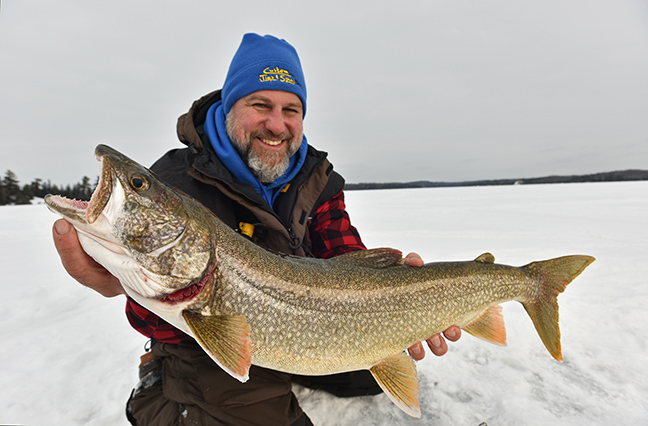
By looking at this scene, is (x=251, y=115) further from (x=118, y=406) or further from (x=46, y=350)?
(x=46, y=350)

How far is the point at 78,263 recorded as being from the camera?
6.02 ft

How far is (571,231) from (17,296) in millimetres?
12373

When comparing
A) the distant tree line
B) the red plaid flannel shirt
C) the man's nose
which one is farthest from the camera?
the distant tree line

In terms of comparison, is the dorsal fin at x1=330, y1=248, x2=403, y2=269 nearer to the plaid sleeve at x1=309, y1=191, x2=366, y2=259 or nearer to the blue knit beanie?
the plaid sleeve at x1=309, y1=191, x2=366, y2=259

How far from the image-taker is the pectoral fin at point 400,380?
7.44 ft

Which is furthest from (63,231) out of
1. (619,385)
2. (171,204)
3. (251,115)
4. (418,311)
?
(619,385)

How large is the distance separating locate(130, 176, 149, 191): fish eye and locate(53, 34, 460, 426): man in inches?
15.5

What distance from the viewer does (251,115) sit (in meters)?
3.24

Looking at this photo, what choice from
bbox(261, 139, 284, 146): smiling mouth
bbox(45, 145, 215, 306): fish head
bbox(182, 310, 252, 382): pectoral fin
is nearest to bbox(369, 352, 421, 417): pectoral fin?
bbox(182, 310, 252, 382): pectoral fin

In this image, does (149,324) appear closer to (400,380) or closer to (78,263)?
(78,263)

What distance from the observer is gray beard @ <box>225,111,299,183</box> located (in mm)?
3225

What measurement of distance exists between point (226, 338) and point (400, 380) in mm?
1338

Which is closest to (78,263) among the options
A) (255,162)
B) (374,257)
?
(255,162)

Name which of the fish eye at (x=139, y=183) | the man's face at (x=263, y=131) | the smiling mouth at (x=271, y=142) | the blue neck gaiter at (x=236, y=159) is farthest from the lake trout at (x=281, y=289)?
the smiling mouth at (x=271, y=142)
